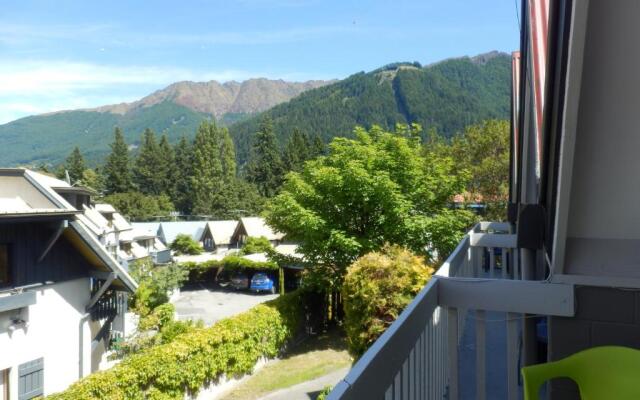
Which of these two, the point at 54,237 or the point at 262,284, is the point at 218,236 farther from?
the point at 54,237

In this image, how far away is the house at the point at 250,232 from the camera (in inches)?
1264

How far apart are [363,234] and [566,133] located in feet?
33.9

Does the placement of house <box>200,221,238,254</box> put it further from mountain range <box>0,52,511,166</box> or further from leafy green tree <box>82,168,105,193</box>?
mountain range <box>0,52,511,166</box>

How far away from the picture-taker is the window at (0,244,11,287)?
7.43 m

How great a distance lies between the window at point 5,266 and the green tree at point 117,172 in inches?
1669

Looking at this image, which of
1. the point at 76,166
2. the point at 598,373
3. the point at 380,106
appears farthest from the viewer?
the point at 380,106

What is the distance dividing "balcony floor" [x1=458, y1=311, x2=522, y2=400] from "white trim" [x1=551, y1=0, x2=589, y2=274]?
1.42ft

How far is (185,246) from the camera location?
31688mm

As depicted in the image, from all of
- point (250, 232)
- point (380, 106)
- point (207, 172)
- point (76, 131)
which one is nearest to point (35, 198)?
point (250, 232)

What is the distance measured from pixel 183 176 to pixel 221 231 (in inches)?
722

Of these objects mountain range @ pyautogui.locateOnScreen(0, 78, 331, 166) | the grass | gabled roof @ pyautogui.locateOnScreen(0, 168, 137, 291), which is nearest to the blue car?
the grass

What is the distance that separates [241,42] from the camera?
44625 millimetres

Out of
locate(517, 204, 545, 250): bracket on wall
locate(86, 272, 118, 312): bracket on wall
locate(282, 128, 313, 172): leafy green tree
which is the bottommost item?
locate(86, 272, 118, 312): bracket on wall

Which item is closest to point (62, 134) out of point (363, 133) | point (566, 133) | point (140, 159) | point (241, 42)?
point (140, 159)
